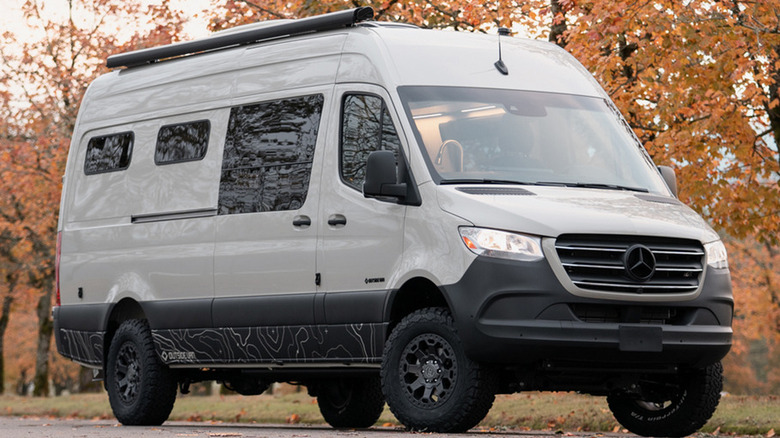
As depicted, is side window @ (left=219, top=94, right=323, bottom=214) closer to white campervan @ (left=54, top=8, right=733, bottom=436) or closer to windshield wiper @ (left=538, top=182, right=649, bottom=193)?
white campervan @ (left=54, top=8, right=733, bottom=436)

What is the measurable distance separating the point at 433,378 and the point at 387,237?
41.9 inches

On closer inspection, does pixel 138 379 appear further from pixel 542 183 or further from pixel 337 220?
pixel 542 183

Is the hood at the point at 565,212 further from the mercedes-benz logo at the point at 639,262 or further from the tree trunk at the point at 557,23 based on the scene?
the tree trunk at the point at 557,23

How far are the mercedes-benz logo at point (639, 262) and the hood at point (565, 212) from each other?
110mm

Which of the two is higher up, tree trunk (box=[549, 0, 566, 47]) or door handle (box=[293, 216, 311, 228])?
tree trunk (box=[549, 0, 566, 47])

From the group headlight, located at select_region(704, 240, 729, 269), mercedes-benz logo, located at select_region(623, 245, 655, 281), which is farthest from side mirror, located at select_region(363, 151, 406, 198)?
headlight, located at select_region(704, 240, 729, 269)

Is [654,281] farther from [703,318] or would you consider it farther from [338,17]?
[338,17]

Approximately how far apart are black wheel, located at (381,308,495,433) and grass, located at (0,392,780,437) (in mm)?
3654

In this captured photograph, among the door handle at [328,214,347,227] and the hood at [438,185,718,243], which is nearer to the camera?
the hood at [438,185,718,243]

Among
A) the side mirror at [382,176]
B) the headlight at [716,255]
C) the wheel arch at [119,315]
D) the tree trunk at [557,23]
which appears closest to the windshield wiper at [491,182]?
the side mirror at [382,176]

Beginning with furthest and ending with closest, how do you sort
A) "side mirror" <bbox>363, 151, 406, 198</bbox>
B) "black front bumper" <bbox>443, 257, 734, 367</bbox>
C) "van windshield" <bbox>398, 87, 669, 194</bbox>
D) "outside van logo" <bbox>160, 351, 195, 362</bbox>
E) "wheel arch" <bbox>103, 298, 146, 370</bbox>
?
"wheel arch" <bbox>103, 298, 146, 370</bbox>, "outside van logo" <bbox>160, 351, 195, 362</bbox>, "van windshield" <bbox>398, 87, 669, 194</bbox>, "side mirror" <bbox>363, 151, 406, 198</bbox>, "black front bumper" <bbox>443, 257, 734, 367</bbox>

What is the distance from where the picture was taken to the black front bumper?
856 cm

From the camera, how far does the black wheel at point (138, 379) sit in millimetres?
12250

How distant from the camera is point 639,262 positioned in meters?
8.67
